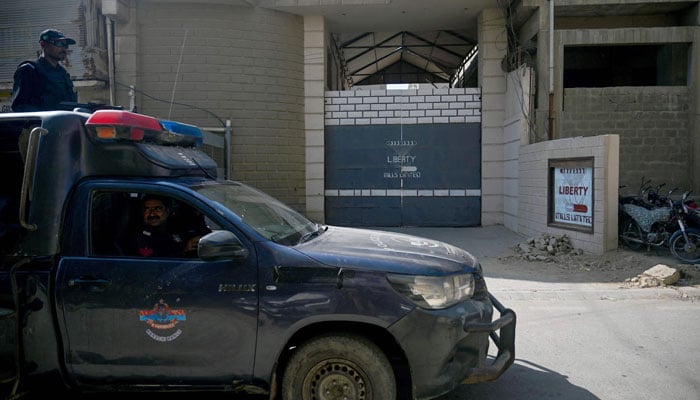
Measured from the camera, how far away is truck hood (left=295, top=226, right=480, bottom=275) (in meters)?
3.38

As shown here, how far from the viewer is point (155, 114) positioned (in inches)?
490

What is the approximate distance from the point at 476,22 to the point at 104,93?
9148 millimetres

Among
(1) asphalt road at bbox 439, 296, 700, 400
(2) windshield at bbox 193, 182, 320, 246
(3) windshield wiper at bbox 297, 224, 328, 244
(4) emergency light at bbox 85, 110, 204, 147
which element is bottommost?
(1) asphalt road at bbox 439, 296, 700, 400

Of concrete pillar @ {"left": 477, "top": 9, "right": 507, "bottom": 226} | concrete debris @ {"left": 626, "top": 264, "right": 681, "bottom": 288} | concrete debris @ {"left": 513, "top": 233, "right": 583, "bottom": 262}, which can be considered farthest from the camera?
concrete pillar @ {"left": 477, "top": 9, "right": 507, "bottom": 226}

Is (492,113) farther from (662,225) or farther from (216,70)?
(216,70)

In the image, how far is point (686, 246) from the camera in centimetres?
845

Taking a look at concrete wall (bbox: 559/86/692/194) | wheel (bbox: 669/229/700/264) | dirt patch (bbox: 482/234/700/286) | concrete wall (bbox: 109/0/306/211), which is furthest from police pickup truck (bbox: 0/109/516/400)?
concrete wall (bbox: 559/86/692/194)

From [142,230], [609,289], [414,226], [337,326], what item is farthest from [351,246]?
[414,226]

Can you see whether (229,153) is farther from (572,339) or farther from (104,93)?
(572,339)

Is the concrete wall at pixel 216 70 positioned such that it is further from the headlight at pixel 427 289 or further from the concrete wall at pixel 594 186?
the headlight at pixel 427 289

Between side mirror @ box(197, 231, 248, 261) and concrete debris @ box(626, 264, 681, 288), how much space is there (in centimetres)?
639

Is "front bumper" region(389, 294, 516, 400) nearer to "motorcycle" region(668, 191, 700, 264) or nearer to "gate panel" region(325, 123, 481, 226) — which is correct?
"motorcycle" region(668, 191, 700, 264)

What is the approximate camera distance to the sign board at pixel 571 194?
30.7 feet

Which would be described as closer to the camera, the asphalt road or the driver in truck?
the driver in truck
